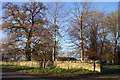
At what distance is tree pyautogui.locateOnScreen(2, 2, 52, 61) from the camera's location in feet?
117

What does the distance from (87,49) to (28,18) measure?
10843 millimetres

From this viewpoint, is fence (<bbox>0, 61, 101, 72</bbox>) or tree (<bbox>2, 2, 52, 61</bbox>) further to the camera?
tree (<bbox>2, 2, 52, 61</bbox>)

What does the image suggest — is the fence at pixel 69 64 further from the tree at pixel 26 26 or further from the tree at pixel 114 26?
the tree at pixel 114 26

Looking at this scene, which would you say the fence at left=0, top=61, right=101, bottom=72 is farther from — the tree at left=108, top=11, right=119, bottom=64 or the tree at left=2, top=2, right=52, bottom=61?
the tree at left=108, top=11, right=119, bottom=64

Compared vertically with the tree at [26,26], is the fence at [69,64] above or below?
below

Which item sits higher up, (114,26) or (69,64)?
(114,26)

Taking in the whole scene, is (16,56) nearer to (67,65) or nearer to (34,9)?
(34,9)

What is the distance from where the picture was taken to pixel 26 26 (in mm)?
36094

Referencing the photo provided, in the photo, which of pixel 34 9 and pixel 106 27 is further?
pixel 106 27

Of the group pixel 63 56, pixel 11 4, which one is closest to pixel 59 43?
pixel 63 56

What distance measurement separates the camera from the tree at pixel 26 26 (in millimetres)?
35656

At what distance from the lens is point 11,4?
1409 inches

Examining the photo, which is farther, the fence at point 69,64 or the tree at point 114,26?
the tree at point 114,26

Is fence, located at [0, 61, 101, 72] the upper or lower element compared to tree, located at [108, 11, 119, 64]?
lower
